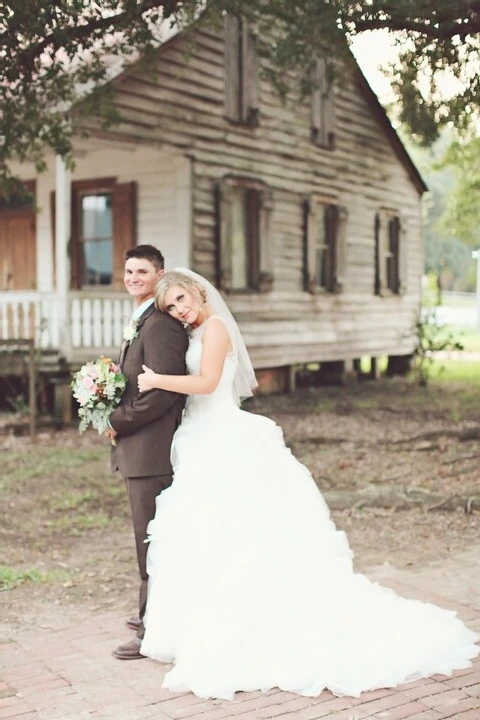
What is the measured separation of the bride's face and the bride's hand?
0.99 feet

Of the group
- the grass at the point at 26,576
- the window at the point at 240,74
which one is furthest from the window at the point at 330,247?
the grass at the point at 26,576

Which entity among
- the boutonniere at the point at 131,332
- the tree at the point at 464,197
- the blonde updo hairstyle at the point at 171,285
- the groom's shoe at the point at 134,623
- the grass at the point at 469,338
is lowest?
the groom's shoe at the point at 134,623

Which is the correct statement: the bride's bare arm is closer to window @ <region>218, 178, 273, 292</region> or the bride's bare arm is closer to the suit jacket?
the suit jacket

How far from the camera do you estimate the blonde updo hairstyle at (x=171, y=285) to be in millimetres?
4352

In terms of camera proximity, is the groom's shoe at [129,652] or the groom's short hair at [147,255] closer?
the groom's shoe at [129,652]

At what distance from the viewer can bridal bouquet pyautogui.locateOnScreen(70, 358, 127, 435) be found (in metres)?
4.36

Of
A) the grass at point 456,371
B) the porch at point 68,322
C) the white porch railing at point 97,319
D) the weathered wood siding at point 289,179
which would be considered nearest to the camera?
the porch at point 68,322

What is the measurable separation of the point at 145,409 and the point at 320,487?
472 cm

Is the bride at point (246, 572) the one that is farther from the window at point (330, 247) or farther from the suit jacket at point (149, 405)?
the window at point (330, 247)

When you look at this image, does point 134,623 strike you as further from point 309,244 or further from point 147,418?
point 309,244

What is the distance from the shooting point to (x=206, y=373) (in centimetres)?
439

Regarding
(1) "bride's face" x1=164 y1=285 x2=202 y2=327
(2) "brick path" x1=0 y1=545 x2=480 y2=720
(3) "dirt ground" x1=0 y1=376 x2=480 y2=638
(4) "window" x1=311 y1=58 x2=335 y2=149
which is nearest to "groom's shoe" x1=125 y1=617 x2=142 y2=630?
(2) "brick path" x1=0 y1=545 x2=480 y2=720

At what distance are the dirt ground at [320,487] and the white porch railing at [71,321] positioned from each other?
119 centimetres

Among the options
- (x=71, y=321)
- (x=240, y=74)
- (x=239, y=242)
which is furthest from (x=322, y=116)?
(x=71, y=321)
